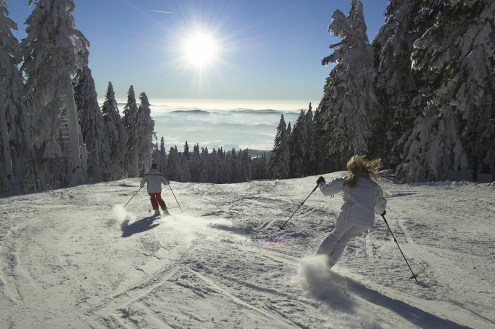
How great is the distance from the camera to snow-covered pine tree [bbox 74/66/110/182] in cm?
3431

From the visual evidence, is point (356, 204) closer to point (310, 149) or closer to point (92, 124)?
point (92, 124)

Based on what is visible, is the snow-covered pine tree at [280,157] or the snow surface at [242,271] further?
the snow-covered pine tree at [280,157]

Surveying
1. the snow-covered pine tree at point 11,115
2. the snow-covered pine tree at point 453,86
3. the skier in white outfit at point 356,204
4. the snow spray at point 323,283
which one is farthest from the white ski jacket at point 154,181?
the snow-covered pine tree at point 11,115

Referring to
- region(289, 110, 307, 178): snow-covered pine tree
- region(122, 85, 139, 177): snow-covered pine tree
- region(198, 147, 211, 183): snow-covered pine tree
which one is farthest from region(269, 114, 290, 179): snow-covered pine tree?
region(198, 147, 211, 183): snow-covered pine tree

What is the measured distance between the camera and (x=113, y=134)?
3878 centimetres

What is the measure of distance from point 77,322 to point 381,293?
12.2 feet

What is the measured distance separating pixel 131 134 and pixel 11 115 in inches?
652

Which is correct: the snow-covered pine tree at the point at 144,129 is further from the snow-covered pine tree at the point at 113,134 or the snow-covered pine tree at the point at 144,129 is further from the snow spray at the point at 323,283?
the snow spray at the point at 323,283

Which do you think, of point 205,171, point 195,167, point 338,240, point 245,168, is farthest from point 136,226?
point 195,167

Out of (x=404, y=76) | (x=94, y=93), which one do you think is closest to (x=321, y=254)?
(x=404, y=76)

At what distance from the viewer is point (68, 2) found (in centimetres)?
2112

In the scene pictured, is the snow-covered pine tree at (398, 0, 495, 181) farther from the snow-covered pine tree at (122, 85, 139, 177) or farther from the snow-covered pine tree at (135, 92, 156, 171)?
the snow-covered pine tree at (122, 85, 139, 177)

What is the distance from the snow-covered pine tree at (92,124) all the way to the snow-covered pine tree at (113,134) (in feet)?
5.77

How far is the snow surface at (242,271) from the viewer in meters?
4.12
